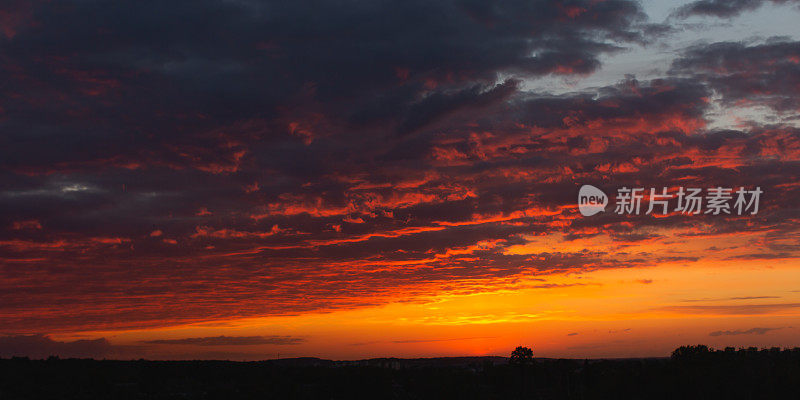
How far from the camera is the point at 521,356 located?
15238cm

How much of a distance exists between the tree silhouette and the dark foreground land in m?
8.46

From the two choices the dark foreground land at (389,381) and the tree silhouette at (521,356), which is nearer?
the dark foreground land at (389,381)

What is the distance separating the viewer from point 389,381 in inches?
4564

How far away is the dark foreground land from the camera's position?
91.0 m

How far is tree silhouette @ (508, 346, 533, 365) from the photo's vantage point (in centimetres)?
15100

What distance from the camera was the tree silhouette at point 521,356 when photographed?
495 feet

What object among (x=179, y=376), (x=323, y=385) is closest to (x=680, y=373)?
(x=323, y=385)

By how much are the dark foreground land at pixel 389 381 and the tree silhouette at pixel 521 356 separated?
8.46 meters

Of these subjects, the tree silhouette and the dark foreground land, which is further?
the tree silhouette

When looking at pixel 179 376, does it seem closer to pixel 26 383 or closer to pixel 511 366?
pixel 26 383

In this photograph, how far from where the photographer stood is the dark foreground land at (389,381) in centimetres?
9100

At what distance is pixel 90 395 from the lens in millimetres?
90938

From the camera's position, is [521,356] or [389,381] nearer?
[389,381]

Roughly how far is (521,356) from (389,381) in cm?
4580
